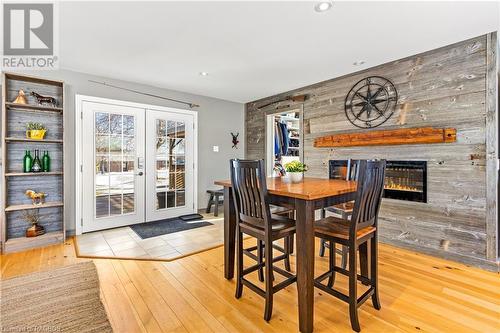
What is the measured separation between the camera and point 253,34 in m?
2.51

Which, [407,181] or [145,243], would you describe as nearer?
[407,181]

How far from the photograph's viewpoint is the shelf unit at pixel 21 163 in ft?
9.80

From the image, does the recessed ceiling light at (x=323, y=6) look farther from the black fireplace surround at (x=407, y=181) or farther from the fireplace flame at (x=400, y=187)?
the fireplace flame at (x=400, y=187)

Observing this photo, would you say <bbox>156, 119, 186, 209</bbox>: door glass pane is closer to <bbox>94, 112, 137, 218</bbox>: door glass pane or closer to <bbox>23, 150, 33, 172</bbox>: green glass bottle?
<bbox>94, 112, 137, 218</bbox>: door glass pane

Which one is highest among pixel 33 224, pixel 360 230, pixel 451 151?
pixel 451 151

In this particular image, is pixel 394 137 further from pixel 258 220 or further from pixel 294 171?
pixel 258 220

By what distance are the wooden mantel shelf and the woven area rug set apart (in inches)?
135

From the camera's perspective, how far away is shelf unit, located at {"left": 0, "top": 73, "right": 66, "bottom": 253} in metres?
2.99

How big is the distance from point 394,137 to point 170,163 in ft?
11.9

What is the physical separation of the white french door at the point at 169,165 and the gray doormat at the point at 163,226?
0.20 m

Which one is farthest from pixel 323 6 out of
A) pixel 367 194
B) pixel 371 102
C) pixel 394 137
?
pixel 394 137

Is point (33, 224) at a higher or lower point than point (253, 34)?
lower

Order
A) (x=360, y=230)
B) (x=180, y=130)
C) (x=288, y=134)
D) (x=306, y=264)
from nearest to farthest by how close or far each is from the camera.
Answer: (x=306, y=264)
(x=360, y=230)
(x=180, y=130)
(x=288, y=134)

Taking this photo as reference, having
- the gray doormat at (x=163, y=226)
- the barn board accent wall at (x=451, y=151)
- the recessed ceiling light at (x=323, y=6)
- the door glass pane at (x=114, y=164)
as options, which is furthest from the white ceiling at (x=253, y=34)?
the gray doormat at (x=163, y=226)
